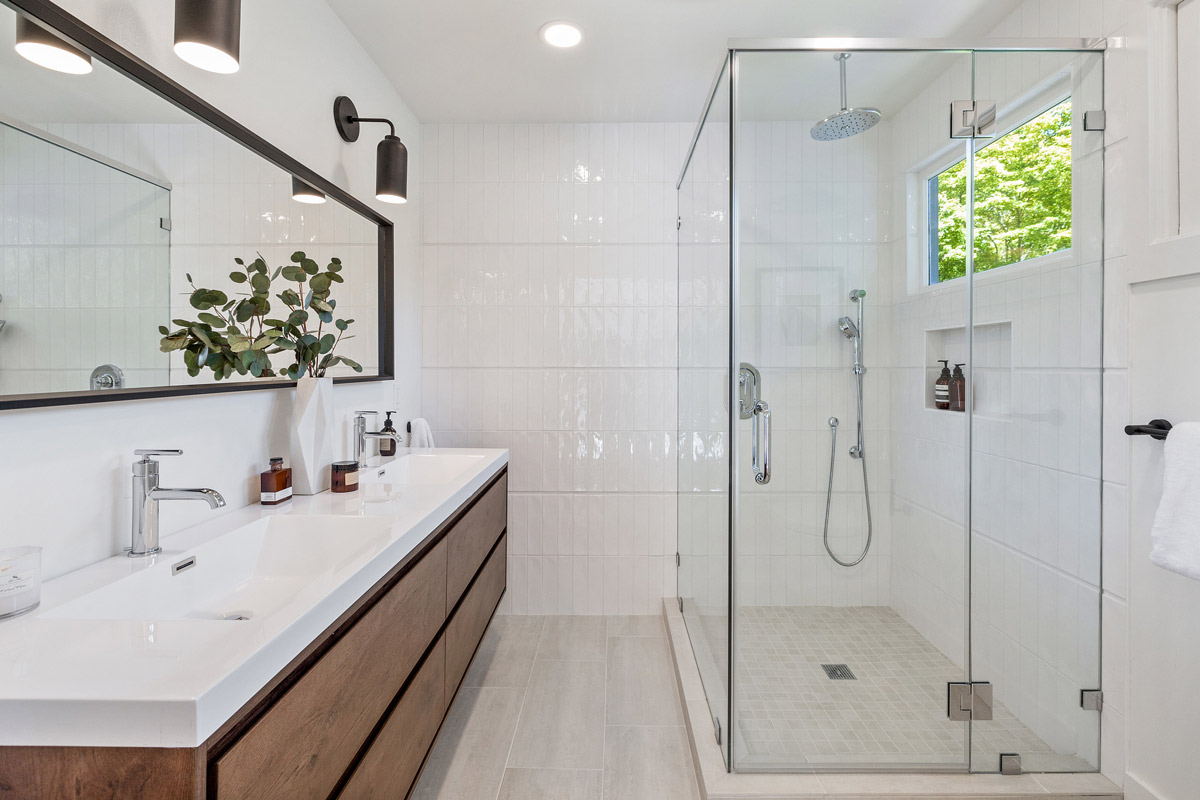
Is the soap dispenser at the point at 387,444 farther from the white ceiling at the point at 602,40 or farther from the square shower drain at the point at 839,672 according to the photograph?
the square shower drain at the point at 839,672

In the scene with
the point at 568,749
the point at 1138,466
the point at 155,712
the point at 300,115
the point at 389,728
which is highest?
the point at 300,115

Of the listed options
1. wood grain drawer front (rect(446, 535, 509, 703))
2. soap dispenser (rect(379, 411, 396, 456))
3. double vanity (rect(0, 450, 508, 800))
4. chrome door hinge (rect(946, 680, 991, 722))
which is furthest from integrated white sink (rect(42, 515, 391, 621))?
chrome door hinge (rect(946, 680, 991, 722))

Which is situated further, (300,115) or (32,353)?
(300,115)

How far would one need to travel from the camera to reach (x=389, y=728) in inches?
45.3

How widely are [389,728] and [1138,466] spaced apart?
187 centimetres

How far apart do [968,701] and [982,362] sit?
3.02 ft

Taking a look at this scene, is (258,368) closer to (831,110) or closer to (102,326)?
(102,326)

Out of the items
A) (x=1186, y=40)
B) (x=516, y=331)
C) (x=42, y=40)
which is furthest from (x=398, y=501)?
(x=1186, y=40)

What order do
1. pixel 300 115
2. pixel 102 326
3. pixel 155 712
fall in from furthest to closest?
pixel 300 115, pixel 102 326, pixel 155 712

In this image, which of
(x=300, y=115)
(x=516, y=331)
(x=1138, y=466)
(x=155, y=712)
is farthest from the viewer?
(x=516, y=331)

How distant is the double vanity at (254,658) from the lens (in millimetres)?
599

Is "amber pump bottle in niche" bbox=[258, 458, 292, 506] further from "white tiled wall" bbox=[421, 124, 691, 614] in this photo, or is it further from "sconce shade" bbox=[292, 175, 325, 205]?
"white tiled wall" bbox=[421, 124, 691, 614]

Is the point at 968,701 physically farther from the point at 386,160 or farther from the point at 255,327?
the point at 386,160

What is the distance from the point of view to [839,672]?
5.11 feet
